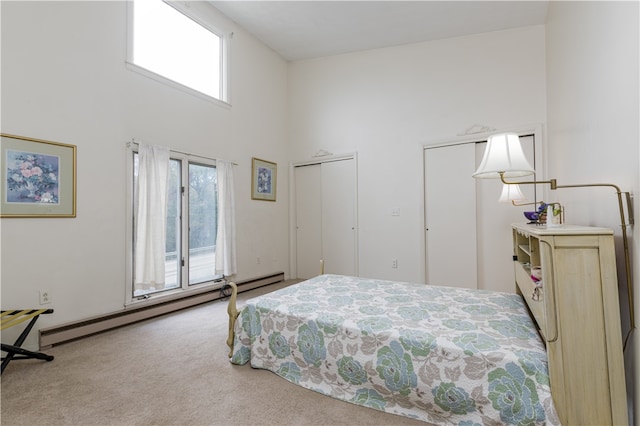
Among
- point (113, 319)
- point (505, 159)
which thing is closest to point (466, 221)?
point (505, 159)

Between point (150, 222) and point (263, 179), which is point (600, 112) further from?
point (263, 179)

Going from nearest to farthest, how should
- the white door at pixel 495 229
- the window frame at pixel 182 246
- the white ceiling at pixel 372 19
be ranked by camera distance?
the window frame at pixel 182 246 → the white ceiling at pixel 372 19 → the white door at pixel 495 229

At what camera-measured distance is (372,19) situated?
4309 mm

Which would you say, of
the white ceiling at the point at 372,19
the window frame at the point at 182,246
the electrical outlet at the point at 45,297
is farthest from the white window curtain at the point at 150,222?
the white ceiling at the point at 372,19

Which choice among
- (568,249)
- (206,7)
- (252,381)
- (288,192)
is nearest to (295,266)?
(288,192)

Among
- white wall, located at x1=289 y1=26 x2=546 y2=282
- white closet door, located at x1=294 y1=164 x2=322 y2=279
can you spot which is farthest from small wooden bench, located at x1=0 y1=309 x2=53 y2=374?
white wall, located at x1=289 y1=26 x2=546 y2=282

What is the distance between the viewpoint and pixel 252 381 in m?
2.13

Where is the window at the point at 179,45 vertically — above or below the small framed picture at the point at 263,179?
above

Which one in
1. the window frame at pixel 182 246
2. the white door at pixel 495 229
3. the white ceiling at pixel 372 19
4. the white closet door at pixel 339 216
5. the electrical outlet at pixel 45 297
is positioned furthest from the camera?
the white closet door at pixel 339 216

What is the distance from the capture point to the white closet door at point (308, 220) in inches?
218

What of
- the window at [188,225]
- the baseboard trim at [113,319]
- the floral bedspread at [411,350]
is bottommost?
the baseboard trim at [113,319]

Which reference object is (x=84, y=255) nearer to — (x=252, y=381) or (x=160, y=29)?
(x=252, y=381)

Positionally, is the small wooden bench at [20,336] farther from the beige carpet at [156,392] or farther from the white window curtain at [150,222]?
the white window curtain at [150,222]

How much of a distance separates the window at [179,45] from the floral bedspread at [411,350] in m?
3.02
